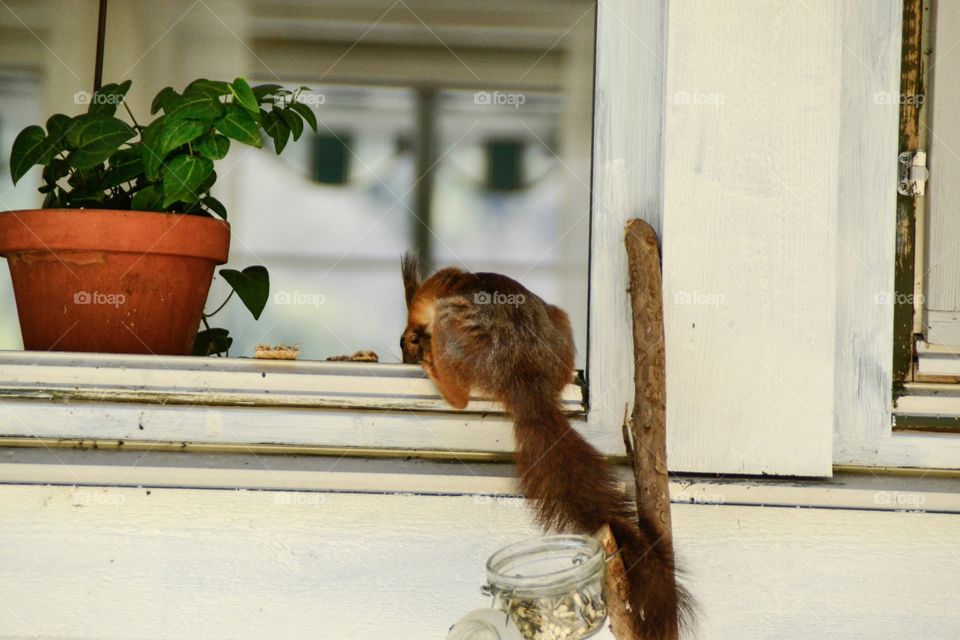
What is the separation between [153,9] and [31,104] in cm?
58

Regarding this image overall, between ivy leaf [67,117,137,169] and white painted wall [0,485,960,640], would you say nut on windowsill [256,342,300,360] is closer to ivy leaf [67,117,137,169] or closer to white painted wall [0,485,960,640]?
white painted wall [0,485,960,640]

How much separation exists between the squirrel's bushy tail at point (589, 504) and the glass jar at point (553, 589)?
0.07 meters

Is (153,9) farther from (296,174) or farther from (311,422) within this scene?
(311,422)

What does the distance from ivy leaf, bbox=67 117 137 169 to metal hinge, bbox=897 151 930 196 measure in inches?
45.4

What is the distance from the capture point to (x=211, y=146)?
1.29m

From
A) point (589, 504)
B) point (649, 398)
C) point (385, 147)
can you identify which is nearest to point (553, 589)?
point (589, 504)

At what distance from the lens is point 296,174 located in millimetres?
3418

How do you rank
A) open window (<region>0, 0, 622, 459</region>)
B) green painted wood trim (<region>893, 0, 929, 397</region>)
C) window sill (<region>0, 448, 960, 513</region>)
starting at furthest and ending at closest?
open window (<region>0, 0, 622, 459</region>) < green painted wood trim (<region>893, 0, 929, 397</region>) < window sill (<region>0, 448, 960, 513</region>)

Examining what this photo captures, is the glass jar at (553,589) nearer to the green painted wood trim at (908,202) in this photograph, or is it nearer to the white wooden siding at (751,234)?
the white wooden siding at (751,234)

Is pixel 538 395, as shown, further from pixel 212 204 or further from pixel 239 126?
pixel 212 204

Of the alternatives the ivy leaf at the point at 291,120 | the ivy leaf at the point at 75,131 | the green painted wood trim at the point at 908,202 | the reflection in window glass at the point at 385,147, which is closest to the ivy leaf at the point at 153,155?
the ivy leaf at the point at 75,131

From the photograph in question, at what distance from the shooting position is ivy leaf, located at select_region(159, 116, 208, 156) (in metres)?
1.25

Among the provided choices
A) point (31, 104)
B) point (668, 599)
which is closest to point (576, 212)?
point (31, 104)

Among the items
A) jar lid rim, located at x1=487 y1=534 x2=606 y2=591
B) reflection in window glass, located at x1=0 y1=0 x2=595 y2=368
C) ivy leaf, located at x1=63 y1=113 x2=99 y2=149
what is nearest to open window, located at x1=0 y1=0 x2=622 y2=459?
reflection in window glass, located at x1=0 y1=0 x2=595 y2=368
